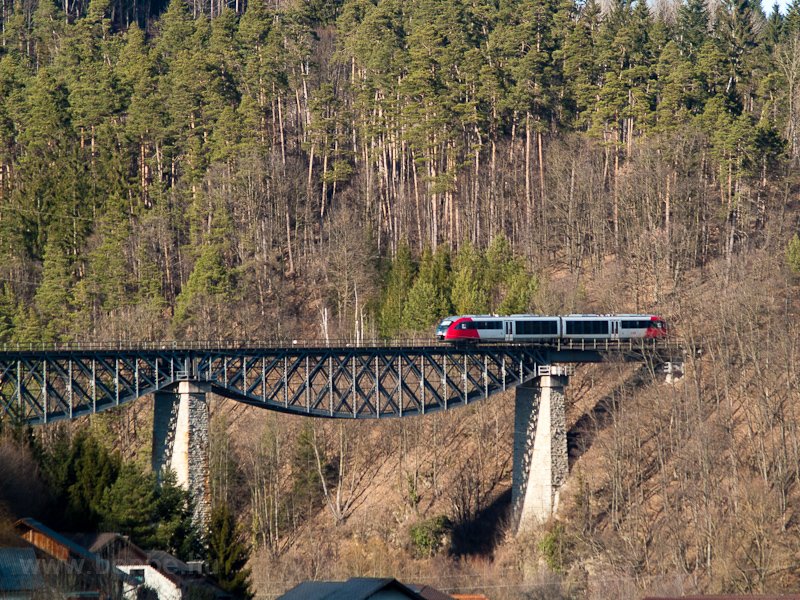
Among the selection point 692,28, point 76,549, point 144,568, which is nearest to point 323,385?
point 144,568

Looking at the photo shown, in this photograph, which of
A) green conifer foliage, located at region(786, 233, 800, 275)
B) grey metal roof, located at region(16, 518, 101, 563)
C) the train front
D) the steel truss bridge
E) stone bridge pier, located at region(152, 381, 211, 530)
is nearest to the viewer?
grey metal roof, located at region(16, 518, 101, 563)

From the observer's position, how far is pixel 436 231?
111m

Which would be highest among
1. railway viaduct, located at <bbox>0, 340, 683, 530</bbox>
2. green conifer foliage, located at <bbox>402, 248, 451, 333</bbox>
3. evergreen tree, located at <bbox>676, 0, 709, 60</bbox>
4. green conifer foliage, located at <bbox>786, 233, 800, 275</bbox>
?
evergreen tree, located at <bbox>676, 0, 709, 60</bbox>

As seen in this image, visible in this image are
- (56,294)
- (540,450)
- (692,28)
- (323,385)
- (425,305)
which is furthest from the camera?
(692,28)

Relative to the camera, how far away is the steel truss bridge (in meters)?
71.1

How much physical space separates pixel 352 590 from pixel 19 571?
1025cm

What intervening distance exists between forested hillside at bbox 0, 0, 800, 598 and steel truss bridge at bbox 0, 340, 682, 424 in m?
5.41

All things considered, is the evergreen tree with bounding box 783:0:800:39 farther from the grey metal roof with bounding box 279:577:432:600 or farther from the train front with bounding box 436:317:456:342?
the grey metal roof with bounding box 279:577:432:600

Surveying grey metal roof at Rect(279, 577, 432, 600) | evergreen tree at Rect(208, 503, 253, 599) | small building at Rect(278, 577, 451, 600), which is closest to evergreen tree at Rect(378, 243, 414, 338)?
evergreen tree at Rect(208, 503, 253, 599)

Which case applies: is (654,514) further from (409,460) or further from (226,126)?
(226,126)

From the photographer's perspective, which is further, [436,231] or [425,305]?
[436,231]

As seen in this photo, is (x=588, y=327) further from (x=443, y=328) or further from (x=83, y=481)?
(x=83, y=481)

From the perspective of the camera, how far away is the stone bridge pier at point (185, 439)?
2886 inches

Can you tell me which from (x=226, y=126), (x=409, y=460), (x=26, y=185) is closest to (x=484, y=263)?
(x=409, y=460)
